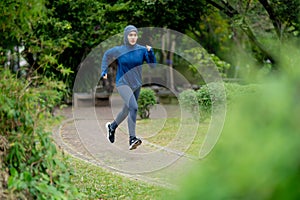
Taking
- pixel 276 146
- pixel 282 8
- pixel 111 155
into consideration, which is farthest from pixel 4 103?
pixel 282 8

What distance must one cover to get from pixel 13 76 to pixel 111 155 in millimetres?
4810

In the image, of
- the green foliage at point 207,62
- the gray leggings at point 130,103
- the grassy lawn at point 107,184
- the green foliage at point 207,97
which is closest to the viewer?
the grassy lawn at point 107,184

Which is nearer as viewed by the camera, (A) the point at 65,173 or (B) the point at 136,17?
(A) the point at 65,173

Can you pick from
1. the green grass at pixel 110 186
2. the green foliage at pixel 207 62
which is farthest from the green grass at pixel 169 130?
the green foliage at pixel 207 62

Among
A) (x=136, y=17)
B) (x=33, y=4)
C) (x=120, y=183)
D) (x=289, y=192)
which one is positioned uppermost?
(x=136, y=17)

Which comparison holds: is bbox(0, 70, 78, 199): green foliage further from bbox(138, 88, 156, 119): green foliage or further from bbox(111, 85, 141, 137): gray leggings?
bbox(138, 88, 156, 119): green foliage

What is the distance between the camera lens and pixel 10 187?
11.8 feet

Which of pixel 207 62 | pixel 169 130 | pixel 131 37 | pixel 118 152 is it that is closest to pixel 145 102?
pixel 169 130

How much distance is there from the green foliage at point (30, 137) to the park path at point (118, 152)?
63cm

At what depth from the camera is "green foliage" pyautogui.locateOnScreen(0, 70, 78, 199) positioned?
3.94 metres

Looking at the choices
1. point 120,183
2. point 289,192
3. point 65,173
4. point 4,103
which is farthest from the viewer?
point 120,183

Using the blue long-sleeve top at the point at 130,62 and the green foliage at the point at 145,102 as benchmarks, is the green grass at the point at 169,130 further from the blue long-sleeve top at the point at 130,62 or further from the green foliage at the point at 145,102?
the blue long-sleeve top at the point at 130,62

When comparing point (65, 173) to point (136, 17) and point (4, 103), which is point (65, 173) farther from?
point (136, 17)

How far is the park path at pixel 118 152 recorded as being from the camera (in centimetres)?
741
